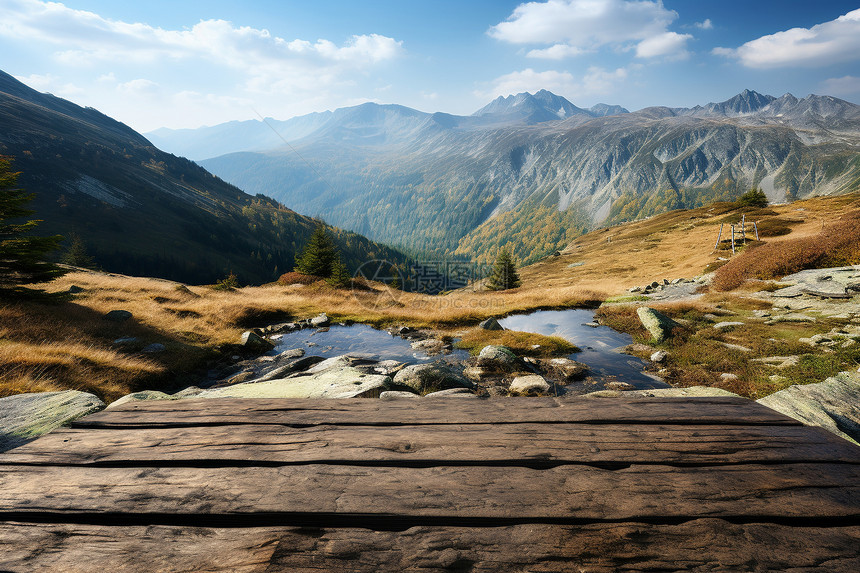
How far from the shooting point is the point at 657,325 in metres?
15.5

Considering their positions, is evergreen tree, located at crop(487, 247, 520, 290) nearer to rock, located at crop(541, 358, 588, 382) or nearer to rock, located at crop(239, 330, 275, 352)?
rock, located at crop(541, 358, 588, 382)

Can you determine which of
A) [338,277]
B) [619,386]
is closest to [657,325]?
[619,386]

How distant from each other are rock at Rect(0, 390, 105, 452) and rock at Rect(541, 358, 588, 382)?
12.3 m

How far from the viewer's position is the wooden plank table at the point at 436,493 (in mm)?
1778

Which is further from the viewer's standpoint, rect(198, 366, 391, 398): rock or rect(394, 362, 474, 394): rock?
rect(394, 362, 474, 394): rock

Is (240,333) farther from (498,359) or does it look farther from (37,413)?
(37,413)

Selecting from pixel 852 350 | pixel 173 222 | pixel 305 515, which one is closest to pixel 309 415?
pixel 305 515

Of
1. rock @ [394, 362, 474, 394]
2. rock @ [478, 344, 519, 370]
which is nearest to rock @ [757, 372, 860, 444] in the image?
rock @ [394, 362, 474, 394]

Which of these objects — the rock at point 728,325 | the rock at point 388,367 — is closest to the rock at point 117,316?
the rock at point 388,367

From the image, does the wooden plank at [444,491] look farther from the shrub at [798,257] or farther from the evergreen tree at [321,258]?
the evergreen tree at [321,258]

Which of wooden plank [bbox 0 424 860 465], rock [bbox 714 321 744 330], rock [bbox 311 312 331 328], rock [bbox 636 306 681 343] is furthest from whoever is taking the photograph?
rock [bbox 311 312 331 328]

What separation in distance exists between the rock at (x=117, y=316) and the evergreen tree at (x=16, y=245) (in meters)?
2.74

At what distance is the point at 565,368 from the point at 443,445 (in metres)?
11.4

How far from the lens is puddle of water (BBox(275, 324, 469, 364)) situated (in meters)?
15.8
